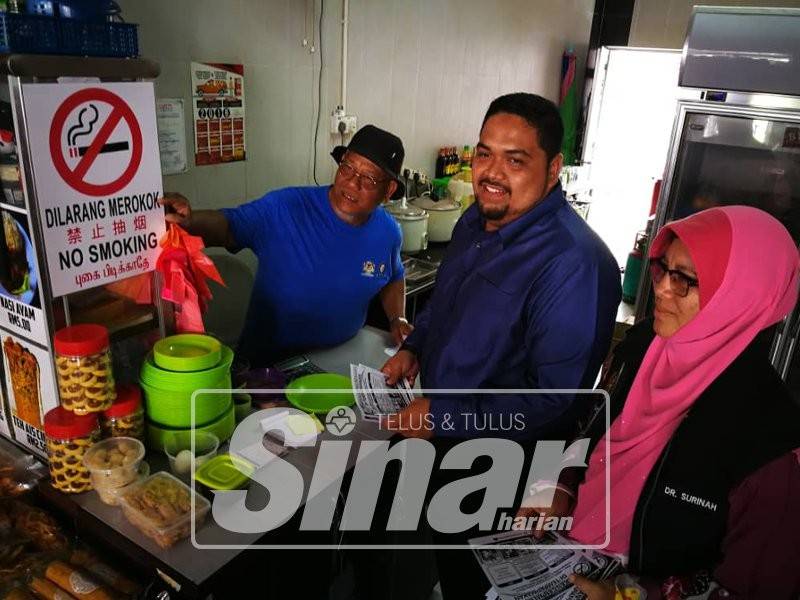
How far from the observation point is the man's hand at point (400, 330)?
2211 mm

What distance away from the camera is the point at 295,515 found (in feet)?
4.42

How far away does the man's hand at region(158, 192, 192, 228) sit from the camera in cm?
148

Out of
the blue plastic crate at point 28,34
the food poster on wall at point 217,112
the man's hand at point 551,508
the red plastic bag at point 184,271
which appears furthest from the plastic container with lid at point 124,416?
the food poster on wall at point 217,112

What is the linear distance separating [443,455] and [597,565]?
2.34 feet

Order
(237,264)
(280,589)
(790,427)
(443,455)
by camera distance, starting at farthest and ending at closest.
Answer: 1. (237,264)
2. (443,455)
3. (280,589)
4. (790,427)

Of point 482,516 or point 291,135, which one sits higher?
point 291,135

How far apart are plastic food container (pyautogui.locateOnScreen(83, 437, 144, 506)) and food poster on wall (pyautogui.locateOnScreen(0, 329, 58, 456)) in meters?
0.17

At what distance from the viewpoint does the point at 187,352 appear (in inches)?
55.5

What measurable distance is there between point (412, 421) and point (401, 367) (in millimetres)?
309

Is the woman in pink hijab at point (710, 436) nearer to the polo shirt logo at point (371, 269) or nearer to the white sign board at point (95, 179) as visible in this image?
the polo shirt logo at point (371, 269)

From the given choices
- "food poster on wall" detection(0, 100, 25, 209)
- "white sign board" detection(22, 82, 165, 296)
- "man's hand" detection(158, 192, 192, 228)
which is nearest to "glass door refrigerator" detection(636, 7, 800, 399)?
"man's hand" detection(158, 192, 192, 228)

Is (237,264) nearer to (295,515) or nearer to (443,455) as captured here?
(443,455)

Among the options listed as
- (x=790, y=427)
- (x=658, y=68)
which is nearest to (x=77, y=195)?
(x=790, y=427)

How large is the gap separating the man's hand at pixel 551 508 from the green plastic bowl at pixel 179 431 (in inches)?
29.8
